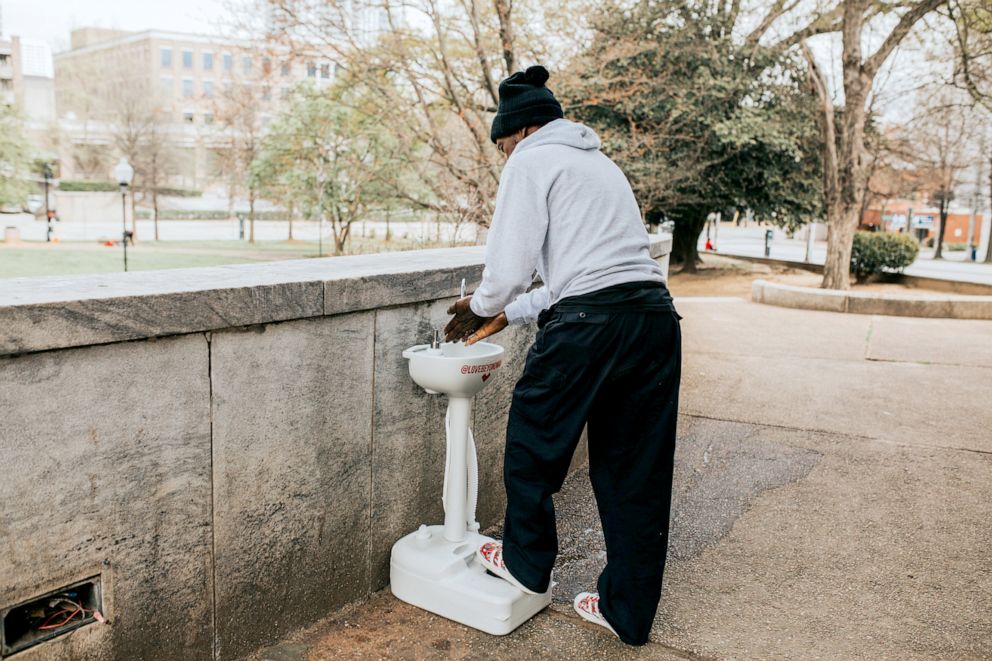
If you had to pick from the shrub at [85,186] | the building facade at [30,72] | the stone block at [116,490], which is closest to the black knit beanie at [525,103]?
the stone block at [116,490]

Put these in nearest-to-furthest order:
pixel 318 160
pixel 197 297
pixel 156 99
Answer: pixel 197 297 → pixel 318 160 → pixel 156 99

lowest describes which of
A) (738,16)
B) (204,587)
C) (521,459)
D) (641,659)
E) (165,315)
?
(641,659)

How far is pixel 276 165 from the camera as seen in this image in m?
36.2

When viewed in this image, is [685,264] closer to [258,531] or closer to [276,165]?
[276,165]

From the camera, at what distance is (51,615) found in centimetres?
248

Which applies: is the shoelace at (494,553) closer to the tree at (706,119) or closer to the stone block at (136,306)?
A: the stone block at (136,306)

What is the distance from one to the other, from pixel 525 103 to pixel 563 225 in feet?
1.55

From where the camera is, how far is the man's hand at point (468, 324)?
3281mm

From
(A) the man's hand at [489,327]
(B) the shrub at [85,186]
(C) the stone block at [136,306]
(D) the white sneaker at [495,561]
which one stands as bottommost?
(D) the white sneaker at [495,561]

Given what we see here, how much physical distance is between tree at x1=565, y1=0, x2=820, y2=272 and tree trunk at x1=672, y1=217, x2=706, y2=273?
1.50m

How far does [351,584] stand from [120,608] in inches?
41.1

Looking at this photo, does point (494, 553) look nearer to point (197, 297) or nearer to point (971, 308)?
point (197, 297)

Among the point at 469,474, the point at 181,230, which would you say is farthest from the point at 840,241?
the point at 181,230

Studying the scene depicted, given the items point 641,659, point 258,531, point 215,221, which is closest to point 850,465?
point 641,659
